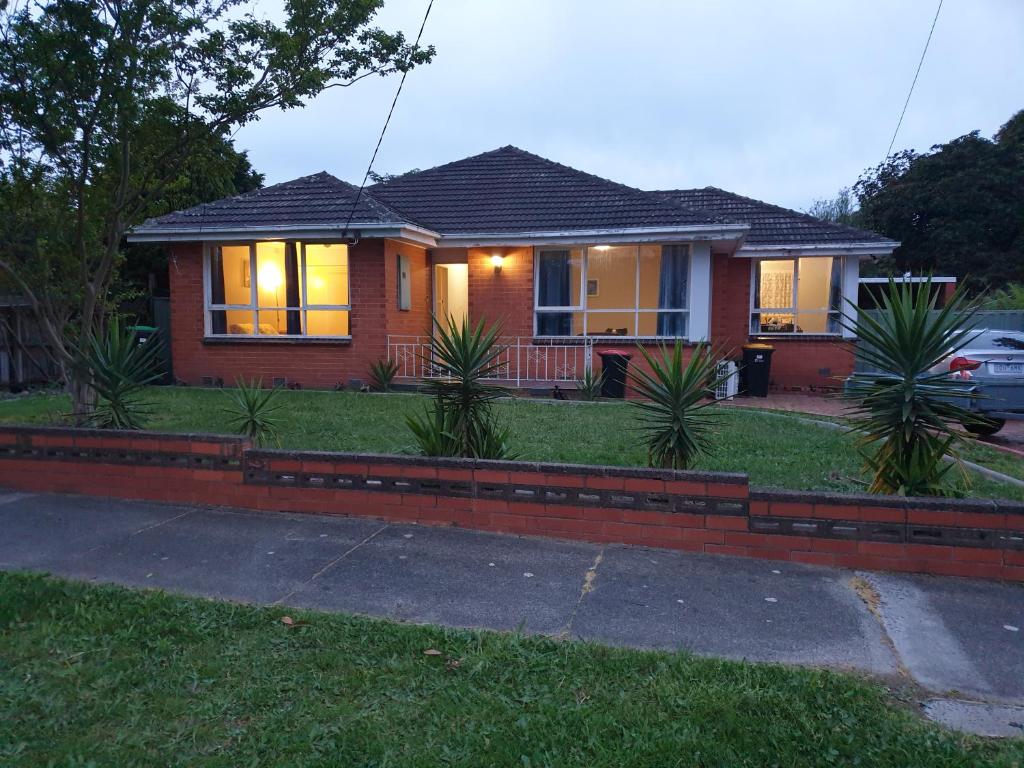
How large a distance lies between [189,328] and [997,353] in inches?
539

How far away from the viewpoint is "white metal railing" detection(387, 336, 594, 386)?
45.2 feet

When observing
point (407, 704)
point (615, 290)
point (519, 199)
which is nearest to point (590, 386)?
point (615, 290)

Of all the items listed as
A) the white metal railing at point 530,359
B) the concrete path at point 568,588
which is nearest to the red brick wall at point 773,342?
the white metal railing at point 530,359

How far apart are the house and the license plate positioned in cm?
397

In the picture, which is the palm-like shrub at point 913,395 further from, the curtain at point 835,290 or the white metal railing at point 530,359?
the curtain at point 835,290

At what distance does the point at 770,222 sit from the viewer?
Answer: 16.8 m

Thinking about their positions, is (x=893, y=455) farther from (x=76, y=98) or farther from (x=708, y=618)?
(x=76, y=98)

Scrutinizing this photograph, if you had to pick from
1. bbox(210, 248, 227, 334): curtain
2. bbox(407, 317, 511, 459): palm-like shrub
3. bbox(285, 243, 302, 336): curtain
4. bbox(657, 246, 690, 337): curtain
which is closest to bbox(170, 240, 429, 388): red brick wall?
bbox(210, 248, 227, 334): curtain

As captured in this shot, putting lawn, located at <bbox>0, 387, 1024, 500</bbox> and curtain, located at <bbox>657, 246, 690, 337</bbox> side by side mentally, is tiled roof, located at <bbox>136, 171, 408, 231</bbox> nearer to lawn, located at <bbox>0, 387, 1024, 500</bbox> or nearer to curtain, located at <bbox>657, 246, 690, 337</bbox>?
lawn, located at <bbox>0, 387, 1024, 500</bbox>

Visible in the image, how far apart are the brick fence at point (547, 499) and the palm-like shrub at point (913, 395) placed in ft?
1.56

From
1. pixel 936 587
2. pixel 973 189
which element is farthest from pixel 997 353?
pixel 973 189

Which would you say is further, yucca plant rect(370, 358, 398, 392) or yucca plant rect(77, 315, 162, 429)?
yucca plant rect(370, 358, 398, 392)

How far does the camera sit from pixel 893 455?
5270 mm

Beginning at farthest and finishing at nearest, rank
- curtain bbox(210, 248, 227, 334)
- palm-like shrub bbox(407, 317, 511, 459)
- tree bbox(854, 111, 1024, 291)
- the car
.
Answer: tree bbox(854, 111, 1024, 291) → curtain bbox(210, 248, 227, 334) → the car → palm-like shrub bbox(407, 317, 511, 459)
